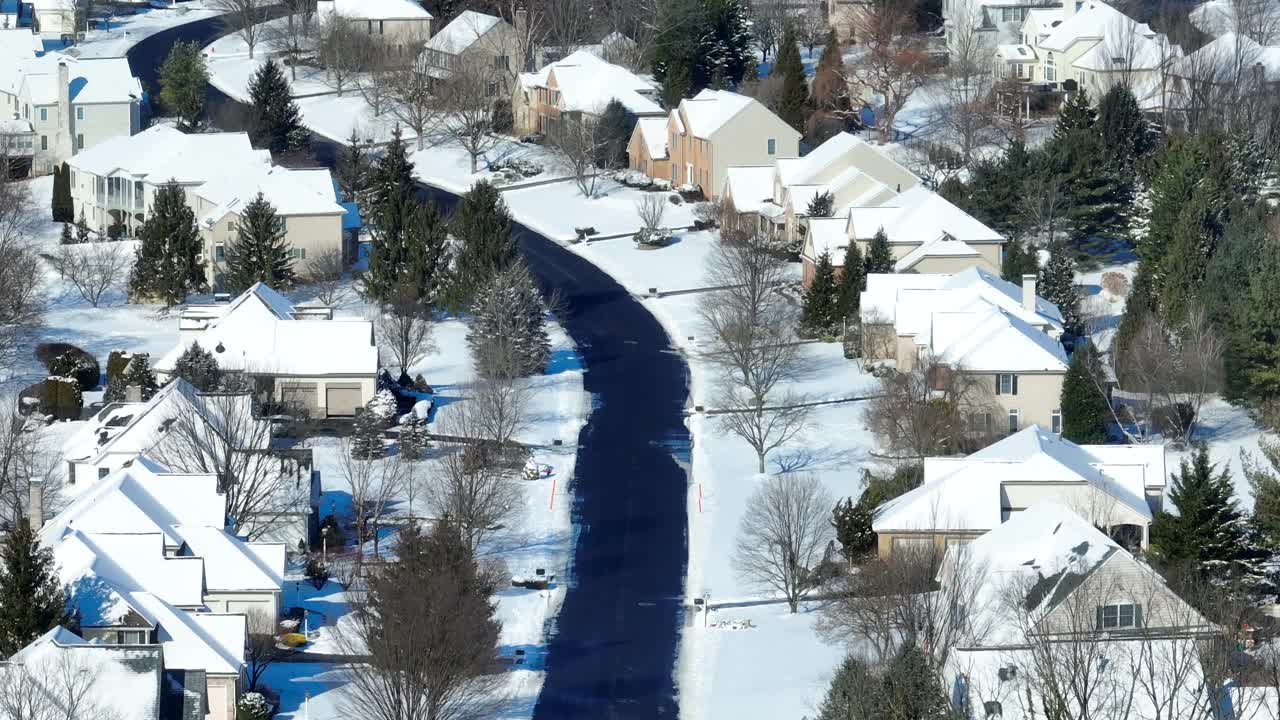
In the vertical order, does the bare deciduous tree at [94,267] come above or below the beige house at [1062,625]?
above

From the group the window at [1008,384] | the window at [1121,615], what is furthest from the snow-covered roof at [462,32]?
the window at [1121,615]

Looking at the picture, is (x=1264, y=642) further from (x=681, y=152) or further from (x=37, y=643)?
(x=681, y=152)

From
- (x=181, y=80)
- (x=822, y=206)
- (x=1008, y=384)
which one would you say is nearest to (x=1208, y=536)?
(x=1008, y=384)

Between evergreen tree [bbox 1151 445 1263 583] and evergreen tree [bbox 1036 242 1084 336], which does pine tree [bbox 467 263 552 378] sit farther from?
evergreen tree [bbox 1151 445 1263 583]

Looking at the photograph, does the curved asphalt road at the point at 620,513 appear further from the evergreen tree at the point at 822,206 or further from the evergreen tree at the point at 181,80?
the evergreen tree at the point at 181,80

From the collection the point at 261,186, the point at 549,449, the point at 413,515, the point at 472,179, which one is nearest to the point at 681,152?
the point at 472,179

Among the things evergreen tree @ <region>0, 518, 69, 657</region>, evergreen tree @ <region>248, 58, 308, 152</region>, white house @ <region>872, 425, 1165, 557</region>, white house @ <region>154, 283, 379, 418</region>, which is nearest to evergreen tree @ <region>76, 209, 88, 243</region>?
evergreen tree @ <region>248, 58, 308, 152</region>
